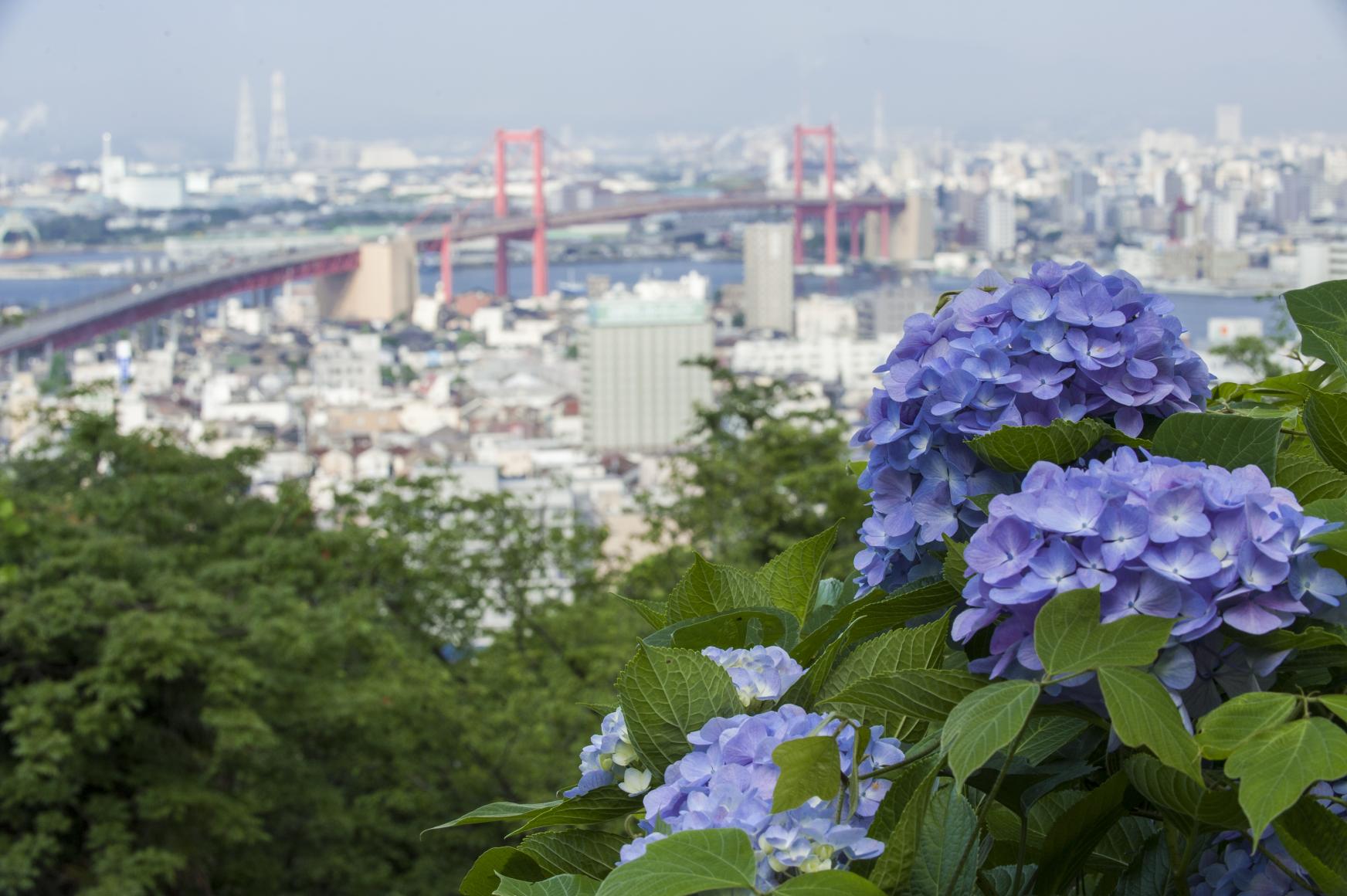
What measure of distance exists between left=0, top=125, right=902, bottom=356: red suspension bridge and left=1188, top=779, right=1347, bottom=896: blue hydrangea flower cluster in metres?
14.5

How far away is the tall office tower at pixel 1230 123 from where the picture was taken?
1081 inches

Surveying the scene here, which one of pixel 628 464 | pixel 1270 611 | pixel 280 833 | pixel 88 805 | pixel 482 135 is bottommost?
pixel 628 464

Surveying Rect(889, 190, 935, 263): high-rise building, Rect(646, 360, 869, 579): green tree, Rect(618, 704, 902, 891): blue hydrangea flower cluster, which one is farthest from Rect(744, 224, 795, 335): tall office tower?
Rect(618, 704, 902, 891): blue hydrangea flower cluster

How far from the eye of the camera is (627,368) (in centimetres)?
1769

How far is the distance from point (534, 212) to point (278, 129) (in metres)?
9.08

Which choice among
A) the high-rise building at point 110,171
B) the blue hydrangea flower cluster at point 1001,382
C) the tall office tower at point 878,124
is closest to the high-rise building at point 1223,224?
the tall office tower at point 878,124

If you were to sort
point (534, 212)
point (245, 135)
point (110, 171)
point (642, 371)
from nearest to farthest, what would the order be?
1. point (642, 371)
2. point (110, 171)
3. point (534, 212)
4. point (245, 135)

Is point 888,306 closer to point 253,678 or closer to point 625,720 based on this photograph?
point 253,678

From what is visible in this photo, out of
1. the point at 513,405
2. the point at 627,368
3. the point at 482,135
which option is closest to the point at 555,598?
the point at 627,368

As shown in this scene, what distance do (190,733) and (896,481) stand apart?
357cm

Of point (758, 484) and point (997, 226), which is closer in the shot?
point (758, 484)

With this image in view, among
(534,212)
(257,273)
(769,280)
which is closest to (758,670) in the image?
(257,273)

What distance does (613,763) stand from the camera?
404mm

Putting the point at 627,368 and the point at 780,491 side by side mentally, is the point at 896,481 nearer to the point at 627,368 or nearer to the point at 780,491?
the point at 780,491
